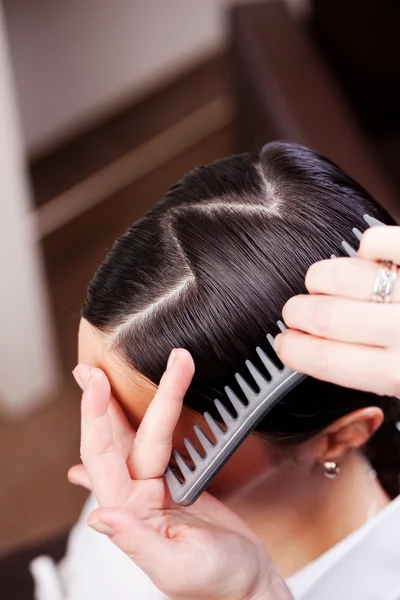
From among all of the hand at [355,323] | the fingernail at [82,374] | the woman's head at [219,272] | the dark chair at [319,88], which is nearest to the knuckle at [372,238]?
the hand at [355,323]

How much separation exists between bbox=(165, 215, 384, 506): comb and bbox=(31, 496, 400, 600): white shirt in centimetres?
17

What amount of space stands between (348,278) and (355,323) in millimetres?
30

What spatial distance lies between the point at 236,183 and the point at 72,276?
0.48 metres

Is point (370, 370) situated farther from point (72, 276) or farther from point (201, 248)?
point (72, 276)

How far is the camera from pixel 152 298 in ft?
2.00

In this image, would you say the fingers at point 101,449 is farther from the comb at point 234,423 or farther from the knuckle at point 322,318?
the knuckle at point 322,318

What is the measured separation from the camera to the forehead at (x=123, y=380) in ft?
2.01

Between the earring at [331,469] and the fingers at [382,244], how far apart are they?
0.34 metres

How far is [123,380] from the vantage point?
2.03ft

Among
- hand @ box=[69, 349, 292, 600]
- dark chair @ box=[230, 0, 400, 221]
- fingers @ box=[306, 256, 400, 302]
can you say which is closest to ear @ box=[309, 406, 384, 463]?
hand @ box=[69, 349, 292, 600]

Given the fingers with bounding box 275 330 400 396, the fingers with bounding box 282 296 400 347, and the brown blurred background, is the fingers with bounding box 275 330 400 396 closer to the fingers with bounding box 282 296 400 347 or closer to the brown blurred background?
the fingers with bounding box 282 296 400 347

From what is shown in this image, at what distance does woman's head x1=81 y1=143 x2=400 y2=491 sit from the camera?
0.60m

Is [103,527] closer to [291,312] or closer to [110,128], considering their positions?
[291,312]

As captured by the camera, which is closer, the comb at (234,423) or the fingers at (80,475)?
the comb at (234,423)
